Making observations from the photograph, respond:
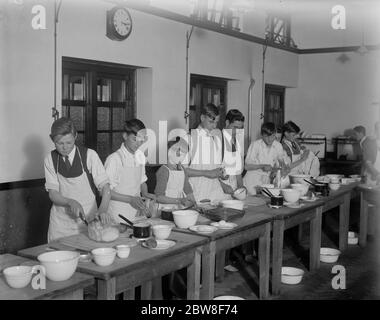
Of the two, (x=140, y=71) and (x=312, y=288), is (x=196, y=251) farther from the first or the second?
(x=140, y=71)

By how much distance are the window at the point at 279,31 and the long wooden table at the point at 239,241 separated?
5038 millimetres

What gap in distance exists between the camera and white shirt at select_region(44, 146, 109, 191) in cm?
326

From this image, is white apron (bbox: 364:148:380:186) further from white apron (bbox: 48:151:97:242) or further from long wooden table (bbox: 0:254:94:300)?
long wooden table (bbox: 0:254:94:300)

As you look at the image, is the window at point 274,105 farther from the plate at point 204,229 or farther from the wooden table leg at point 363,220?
the plate at point 204,229

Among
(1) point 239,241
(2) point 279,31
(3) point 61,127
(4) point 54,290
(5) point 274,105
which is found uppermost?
(2) point 279,31

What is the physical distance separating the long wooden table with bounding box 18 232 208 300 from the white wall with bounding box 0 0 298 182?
1723 mm

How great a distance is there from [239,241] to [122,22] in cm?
278

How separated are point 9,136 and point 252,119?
4.56 metres

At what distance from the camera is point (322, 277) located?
4.73 meters

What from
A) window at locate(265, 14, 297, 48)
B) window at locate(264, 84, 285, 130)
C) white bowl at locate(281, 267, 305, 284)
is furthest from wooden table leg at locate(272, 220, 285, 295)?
window at locate(265, 14, 297, 48)

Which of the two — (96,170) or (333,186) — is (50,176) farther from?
(333,186)

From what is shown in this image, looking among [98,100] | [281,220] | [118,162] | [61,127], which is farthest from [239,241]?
[98,100]

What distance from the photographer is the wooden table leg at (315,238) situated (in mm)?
4742
